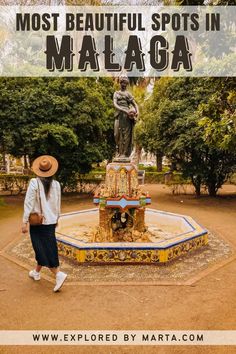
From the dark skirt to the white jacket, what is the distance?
0.57ft

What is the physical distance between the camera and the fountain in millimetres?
6547

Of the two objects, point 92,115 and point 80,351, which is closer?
point 80,351

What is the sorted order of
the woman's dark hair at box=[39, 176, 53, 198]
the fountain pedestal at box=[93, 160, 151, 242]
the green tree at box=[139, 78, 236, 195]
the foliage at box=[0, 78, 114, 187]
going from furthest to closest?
the green tree at box=[139, 78, 236, 195] → the foliage at box=[0, 78, 114, 187] → the fountain pedestal at box=[93, 160, 151, 242] → the woman's dark hair at box=[39, 176, 53, 198]

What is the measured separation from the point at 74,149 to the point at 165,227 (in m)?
8.12

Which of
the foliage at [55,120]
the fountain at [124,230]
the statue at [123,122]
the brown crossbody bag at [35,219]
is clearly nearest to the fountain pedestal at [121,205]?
the fountain at [124,230]

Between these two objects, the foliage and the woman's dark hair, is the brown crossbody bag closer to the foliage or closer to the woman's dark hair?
the woman's dark hair

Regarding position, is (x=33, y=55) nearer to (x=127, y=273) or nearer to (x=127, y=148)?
(x=127, y=148)

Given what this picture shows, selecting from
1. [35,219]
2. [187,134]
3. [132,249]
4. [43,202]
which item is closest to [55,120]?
[187,134]

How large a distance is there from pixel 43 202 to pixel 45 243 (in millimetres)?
737

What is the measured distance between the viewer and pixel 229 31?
512 cm

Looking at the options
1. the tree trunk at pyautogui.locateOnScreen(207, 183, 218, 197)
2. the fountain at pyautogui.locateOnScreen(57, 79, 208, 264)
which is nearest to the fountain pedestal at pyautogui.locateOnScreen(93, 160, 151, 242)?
the fountain at pyautogui.locateOnScreen(57, 79, 208, 264)

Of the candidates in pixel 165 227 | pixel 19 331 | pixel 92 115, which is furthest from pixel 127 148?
pixel 92 115

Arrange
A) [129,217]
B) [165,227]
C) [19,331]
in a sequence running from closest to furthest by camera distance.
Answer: [19,331] < [129,217] < [165,227]

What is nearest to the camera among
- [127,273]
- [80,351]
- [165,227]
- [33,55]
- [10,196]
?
[80,351]
